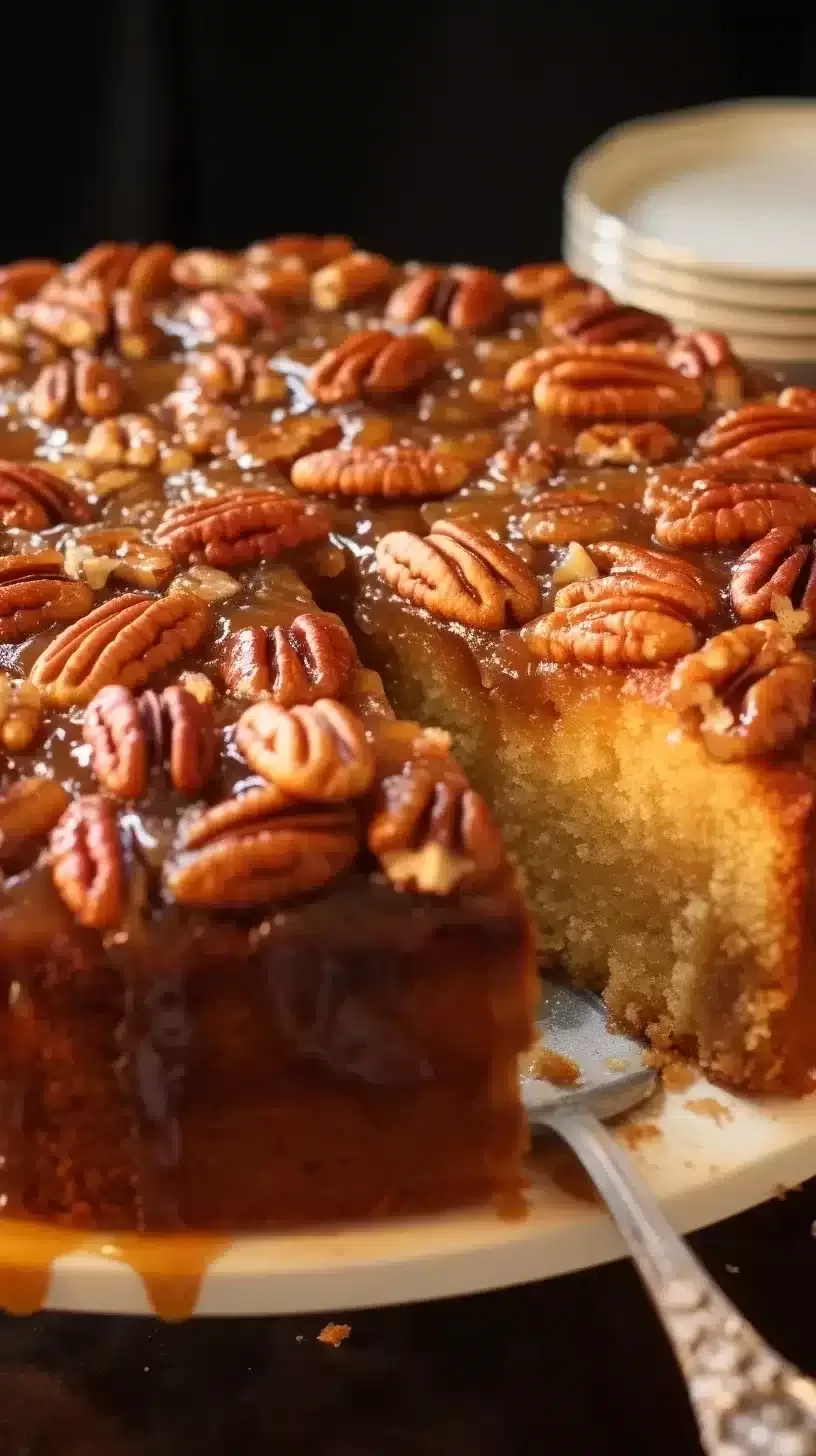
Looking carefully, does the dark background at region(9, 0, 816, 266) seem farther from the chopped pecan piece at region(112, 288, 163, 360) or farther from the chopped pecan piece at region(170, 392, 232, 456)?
the chopped pecan piece at region(170, 392, 232, 456)

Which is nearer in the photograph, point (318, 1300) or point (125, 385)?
point (318, 1300)

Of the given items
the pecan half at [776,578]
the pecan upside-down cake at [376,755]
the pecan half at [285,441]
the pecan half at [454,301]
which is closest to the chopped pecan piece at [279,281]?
the pecan half at [454,301]

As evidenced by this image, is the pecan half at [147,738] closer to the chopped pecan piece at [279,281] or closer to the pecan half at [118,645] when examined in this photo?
the pecan half at [118,645]

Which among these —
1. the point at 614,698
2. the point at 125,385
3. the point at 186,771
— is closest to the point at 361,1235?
the point at 186,771

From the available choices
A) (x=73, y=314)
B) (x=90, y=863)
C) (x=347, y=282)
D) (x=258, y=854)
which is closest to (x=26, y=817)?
(x=90, y=863)

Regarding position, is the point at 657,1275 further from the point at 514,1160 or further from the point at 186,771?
the point at 186,771

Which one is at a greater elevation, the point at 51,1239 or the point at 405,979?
the point at 405,979

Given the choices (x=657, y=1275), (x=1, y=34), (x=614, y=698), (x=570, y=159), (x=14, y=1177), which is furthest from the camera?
(x=570, y=159)

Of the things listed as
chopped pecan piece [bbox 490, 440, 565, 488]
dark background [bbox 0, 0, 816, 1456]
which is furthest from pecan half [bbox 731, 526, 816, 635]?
dark background [bbox 0, 0, 816, 1456]

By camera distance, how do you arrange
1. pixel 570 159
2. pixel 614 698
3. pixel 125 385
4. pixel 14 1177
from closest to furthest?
pixel 14 1177, pixel 614 698, pixel 125 385, pixel 570 159
